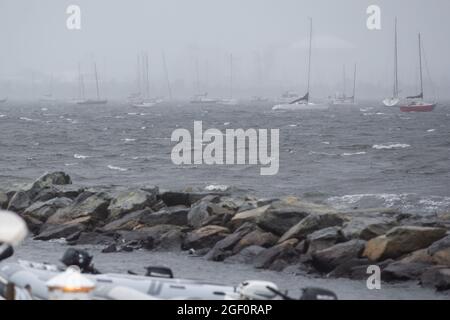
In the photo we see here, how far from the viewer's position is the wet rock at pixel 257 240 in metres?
19.3

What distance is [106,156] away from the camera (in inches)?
2078

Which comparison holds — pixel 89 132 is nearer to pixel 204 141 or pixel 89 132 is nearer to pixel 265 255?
pixel 204 141

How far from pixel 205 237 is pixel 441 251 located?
5975 millimetres

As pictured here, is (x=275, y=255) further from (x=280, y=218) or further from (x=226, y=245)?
(x=280, y=218)

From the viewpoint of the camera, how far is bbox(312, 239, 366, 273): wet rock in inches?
681

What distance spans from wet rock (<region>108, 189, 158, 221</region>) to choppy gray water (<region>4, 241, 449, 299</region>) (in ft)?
8.73

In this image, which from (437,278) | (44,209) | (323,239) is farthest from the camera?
(44,209)

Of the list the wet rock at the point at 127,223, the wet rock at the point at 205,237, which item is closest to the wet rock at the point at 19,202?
the wet rock at the point at 127,223

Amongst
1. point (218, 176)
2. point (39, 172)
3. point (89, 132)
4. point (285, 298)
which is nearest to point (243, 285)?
point (285, 298)

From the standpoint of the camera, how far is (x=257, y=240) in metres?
19.5

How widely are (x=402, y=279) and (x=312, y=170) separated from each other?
26257 mm

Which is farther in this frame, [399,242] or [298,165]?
[298,165]

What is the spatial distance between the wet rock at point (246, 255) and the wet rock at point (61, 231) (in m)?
5.32

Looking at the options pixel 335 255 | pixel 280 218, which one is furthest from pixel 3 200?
pixel 335 255
